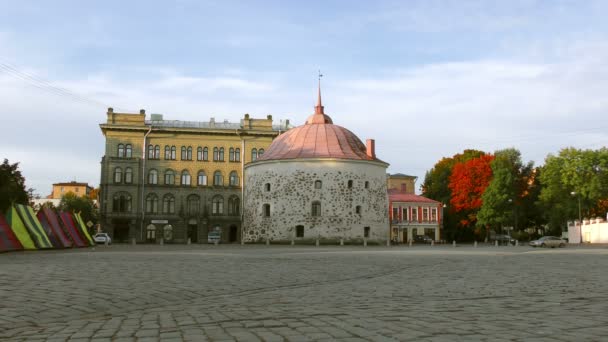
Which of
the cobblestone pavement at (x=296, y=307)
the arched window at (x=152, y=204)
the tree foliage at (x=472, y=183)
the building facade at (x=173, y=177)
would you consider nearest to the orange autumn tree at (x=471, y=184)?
the tree foliage at (x=472, y=183)

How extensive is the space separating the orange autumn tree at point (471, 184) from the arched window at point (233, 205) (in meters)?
24.2

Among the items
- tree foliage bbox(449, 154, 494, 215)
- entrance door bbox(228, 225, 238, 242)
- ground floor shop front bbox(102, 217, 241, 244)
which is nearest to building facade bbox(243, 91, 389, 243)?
ground floor shop front bbox(102, 217, 241, 244)

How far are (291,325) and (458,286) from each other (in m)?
5.73

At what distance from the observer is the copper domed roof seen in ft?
181

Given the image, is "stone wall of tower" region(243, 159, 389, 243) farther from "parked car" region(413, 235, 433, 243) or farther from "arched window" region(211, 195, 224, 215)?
"parked car" region(413, 235, 433, 243)

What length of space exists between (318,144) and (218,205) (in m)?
16.3

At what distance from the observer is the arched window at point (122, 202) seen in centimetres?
6444

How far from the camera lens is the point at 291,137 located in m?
58.2

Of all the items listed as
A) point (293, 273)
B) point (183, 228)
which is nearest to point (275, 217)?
point (183, 228)

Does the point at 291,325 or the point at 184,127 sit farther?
the point at 184,127

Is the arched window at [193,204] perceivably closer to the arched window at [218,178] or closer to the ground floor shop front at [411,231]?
the arched window at [218,178]

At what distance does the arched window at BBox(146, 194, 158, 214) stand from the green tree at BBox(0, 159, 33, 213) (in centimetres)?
3157

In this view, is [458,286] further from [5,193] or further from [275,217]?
[275,217]

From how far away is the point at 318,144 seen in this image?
56.1 m
